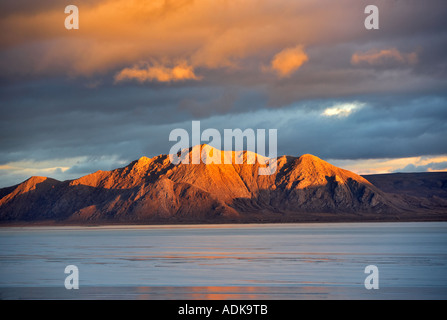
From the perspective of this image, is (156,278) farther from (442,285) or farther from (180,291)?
(442,285)

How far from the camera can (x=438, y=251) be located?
228ft

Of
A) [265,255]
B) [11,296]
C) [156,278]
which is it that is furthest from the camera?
[265,255]

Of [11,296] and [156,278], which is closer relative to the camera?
[11,296]

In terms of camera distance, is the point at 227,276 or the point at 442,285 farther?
the point at 227,276
